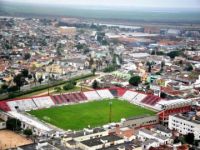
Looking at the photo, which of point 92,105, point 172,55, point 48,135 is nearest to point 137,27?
point 172,55

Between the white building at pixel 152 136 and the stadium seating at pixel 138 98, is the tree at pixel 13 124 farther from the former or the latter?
the stadium seating at pixel 138 98

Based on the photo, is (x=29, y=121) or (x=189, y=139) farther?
(x=29, y=121)

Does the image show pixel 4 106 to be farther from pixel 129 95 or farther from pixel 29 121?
pixel 129 95

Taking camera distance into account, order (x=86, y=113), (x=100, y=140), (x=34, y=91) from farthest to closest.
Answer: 1. (x=34, y=91)
2. (x=86, y=113)
3. (x=100, y=140)

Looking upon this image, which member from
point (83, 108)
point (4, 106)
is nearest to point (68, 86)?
point (83, 108)

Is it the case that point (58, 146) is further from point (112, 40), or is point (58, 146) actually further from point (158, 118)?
point (112, 40)

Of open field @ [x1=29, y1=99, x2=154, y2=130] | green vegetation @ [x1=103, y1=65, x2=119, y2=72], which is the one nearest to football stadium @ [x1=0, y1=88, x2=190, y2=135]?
open field @ [x1=29, y1=99, x2=154, y2=130]
